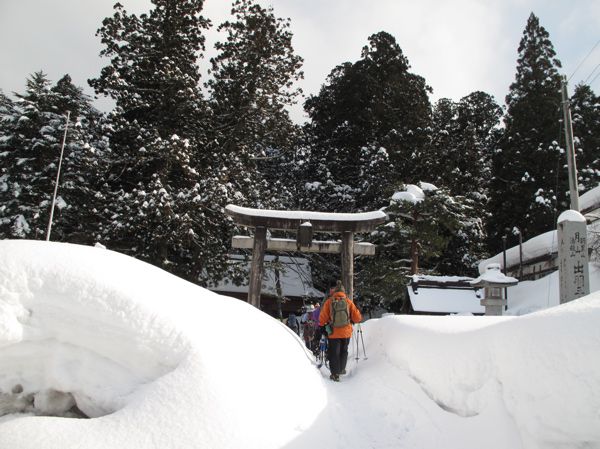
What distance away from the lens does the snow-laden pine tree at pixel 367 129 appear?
2309cm

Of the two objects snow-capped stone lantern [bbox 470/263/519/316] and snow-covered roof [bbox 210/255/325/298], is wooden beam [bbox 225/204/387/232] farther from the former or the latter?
snow-covered roof [bbox 210/255/325/298]

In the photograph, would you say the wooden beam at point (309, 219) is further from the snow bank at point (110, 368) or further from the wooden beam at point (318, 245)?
the snow bank at point (110, 368)

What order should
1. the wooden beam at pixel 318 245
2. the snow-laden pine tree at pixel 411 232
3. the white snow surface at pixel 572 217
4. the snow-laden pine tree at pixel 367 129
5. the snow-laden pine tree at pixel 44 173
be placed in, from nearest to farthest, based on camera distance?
the white snow surface at pixel 572 217 < the wooden beam at pixel 318 245 < the snow-laden pine tree at pixel 411 232 < the snow-laden pine tree at pixel 44 173 < the snow-laden pine tree at pixel 367 129

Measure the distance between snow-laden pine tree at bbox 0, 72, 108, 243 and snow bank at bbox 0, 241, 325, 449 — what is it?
1591 cm

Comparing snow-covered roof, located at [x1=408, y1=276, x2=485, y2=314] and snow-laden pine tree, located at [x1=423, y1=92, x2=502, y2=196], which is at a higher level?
snow-laden pine tree, located at [x1=423, y1=92, x2=502, y2=196]

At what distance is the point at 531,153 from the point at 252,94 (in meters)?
15.3

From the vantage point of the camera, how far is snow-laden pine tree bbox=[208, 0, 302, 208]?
816 inches

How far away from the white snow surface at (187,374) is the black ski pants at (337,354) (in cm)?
246

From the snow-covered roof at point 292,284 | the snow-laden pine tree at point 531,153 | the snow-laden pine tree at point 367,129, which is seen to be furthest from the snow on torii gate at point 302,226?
the snow-laden pine tree at point 531,153

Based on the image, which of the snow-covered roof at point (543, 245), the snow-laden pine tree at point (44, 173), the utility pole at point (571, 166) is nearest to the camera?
the utility pole at point (571, 166)

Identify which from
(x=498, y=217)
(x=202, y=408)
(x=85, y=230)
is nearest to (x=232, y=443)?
(x=202, y=408)

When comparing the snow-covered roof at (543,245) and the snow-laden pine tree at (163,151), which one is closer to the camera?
the snow-covered roof at (543,245)

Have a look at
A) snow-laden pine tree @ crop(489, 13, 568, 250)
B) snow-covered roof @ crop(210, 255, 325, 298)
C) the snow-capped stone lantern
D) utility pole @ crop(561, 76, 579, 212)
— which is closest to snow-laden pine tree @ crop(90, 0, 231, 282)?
snow-covered roof @ crop(210, 255, 325, 298)

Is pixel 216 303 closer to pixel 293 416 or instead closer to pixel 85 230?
pixel 293 416
